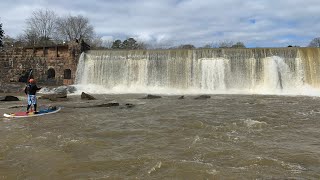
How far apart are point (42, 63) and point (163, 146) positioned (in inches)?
1065

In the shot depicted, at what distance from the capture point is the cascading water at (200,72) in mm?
26875

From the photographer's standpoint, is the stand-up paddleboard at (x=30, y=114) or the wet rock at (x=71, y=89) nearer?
the stand-up paddleboard at (x=30, y=114)

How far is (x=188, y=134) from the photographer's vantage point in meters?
10.2

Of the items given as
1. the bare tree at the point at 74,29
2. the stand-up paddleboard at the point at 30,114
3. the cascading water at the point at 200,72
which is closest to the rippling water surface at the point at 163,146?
the stand-up paddleboard at the point at 30,114

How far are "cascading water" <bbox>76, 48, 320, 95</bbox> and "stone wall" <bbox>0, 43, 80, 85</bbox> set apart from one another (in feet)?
5.36

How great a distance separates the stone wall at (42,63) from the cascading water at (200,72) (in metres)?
1.63

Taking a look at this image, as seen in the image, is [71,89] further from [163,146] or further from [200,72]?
[163,146]

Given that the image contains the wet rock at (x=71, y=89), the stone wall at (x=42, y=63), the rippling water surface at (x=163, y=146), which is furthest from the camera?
the stone wall at (x=42, y=63)

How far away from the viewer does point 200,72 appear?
28.3 meters

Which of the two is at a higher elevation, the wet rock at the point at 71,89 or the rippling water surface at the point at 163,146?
the wet rock at the point at 71,89

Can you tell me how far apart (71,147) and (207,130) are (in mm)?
4019

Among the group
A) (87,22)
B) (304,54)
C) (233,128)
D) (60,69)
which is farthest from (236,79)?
(87,22)

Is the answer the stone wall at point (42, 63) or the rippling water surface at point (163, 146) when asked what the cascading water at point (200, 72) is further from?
the rippling water surface at point (163, 146)

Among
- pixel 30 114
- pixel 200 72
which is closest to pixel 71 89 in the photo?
pixel 200 72
